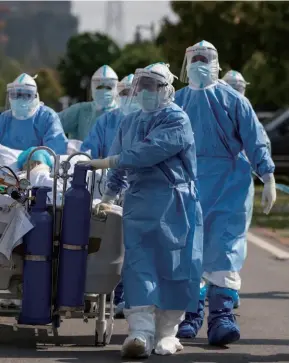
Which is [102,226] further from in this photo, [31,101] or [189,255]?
[31,101]

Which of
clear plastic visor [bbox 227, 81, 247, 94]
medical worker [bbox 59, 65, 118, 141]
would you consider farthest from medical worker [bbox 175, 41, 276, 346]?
clear plastic visor [bbox 227, 81, 247, 94]

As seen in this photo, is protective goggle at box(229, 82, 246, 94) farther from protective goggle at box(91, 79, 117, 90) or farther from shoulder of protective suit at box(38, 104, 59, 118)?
shoulder of protective suit at box(38, 104, 59, 118)

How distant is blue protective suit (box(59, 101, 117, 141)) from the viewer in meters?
12.6

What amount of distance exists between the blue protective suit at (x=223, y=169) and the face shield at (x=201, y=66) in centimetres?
13

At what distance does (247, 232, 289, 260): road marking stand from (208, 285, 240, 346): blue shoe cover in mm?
5537

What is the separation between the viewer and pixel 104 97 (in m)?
12.4

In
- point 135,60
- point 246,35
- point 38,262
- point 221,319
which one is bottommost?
point 221,319

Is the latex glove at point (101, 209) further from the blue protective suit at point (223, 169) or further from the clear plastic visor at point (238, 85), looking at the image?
Answer: the clear plastic visor at point (238, 85)

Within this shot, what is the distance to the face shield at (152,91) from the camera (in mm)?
7930

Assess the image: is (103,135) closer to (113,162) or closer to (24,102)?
(24,102)

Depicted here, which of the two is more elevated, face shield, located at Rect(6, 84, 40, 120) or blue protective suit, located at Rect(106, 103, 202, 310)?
face shield, located at Rect(6, 84, 40, 120)

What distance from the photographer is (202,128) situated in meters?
8.74

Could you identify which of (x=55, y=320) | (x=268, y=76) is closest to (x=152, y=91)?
(x=55, y=320)

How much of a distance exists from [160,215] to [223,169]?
3.68 ft
